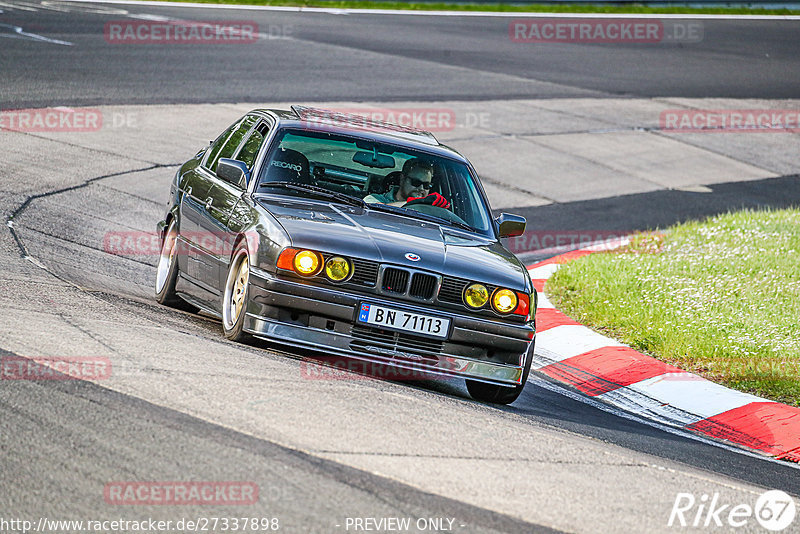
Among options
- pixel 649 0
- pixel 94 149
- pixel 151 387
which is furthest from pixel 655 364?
pixel 649 0

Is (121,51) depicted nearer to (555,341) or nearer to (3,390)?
(555,341)


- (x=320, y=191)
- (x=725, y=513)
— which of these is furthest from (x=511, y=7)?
(x=725, y=513)

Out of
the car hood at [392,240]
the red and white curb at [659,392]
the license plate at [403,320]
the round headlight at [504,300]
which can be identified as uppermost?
the car hood at [392,240]

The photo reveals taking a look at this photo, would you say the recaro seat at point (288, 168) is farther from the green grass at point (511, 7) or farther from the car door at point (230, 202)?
the green grass at point (511, 7)

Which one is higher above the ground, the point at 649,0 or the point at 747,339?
the point at 649,0

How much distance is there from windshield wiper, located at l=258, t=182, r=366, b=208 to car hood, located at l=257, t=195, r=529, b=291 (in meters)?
0.10

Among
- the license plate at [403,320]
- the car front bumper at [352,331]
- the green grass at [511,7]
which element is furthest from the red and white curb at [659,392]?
the green grass at [511,7]

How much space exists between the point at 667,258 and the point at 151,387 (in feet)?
24.1

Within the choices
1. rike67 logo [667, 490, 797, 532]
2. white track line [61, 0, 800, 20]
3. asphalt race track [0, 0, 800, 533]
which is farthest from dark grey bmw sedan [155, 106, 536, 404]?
white track line [61, 0, 800, 20]

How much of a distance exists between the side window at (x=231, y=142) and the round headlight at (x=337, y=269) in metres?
2.11

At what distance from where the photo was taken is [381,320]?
252 inches

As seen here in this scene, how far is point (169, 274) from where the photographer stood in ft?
26.7

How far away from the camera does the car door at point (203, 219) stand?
7.39 m

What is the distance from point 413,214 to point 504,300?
3.61ft
